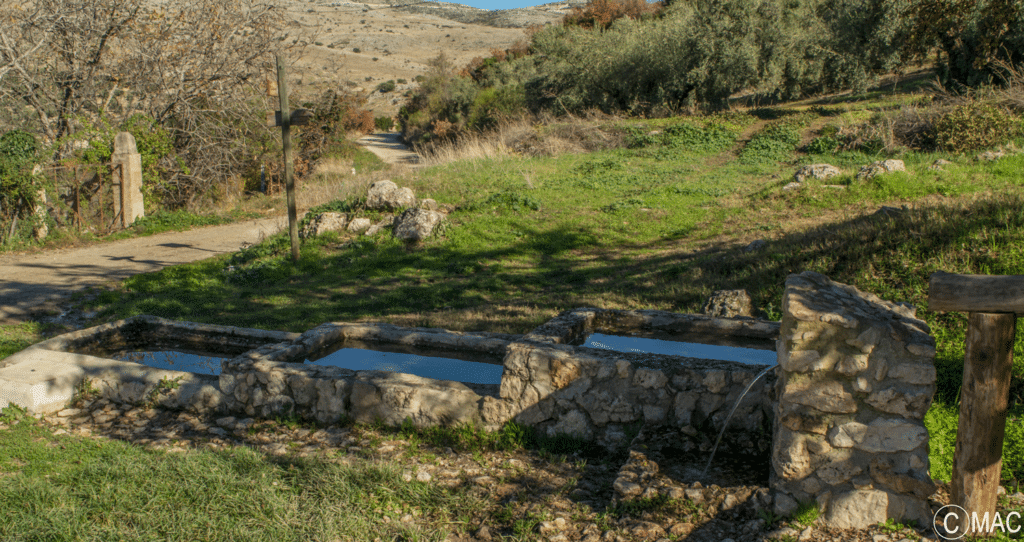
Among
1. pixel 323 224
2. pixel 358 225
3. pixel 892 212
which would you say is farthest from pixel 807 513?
pixel 323 224

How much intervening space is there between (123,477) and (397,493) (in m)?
1.48

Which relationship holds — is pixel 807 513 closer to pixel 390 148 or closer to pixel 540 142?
pixel 540 142

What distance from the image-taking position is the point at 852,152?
1478 centimetres

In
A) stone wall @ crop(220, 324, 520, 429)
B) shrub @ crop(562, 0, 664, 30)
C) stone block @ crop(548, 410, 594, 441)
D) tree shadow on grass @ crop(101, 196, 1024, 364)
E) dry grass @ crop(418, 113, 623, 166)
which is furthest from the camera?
shrub @ crop(562, 0, 664, 30)

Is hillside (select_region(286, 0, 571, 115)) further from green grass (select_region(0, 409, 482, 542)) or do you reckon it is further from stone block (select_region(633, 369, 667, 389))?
stone block (select_region(633, 369, 667, 389))

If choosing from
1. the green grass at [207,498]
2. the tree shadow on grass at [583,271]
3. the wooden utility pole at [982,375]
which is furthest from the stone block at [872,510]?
the tree shadow on grass at [583,271]

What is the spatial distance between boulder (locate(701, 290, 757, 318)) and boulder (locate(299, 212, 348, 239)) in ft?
23.1

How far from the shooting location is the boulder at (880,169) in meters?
11.4

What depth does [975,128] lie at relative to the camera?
12.9 meters

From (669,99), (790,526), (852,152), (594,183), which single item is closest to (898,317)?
(790,526)

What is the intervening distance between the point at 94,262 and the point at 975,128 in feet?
52.7

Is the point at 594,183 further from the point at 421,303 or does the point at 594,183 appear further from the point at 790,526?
the point at 790,526

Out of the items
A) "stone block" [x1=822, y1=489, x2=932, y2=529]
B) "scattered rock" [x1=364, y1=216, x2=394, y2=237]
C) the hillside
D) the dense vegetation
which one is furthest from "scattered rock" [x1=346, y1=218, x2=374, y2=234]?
the hillside

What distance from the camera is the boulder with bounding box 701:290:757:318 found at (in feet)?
20.8
